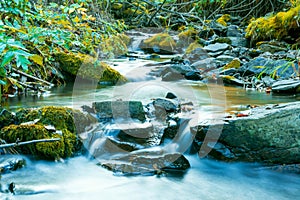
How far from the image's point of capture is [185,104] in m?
4.84

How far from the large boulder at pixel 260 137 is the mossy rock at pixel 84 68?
4.29m

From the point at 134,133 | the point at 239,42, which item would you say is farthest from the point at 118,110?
the point at 239,42

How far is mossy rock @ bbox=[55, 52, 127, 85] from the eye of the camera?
280 inches

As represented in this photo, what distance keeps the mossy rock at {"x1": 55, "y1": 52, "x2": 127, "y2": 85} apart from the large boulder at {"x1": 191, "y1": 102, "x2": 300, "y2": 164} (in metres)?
4.29

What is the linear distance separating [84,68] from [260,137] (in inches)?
192

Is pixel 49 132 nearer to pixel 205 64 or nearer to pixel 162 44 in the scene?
pixel 205 64

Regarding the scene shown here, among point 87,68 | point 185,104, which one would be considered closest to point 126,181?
point 185,104

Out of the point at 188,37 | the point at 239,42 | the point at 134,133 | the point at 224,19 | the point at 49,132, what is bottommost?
the point at 134,133

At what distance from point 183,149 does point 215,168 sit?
1.44ft

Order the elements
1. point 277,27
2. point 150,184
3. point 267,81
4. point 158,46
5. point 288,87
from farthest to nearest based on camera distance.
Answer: point 158,46 < point 277,27 < point 267,81 < point 288,87 < point 150,184

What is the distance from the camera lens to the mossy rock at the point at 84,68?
7109mm

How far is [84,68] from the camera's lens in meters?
7.27

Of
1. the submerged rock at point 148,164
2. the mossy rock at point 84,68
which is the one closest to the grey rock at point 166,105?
the submerged rock at point 148,164

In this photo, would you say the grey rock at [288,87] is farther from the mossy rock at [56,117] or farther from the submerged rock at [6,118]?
the submerged rock at [6,118]
